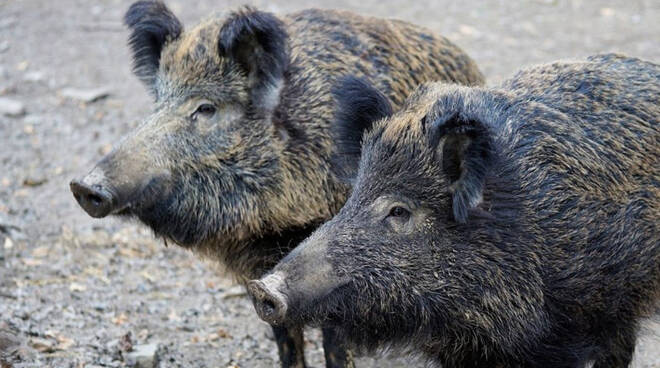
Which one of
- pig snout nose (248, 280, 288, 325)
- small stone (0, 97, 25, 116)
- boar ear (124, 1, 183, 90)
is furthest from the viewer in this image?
small stone (0, 97, 25, 116)

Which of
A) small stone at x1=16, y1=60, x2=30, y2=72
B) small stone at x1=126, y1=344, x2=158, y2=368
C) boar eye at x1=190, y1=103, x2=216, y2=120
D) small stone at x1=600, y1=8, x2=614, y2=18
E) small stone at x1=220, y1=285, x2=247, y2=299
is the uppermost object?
boar eye at x1=190, y1=103, x2=216, y2=120

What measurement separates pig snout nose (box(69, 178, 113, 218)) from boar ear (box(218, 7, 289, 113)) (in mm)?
1129

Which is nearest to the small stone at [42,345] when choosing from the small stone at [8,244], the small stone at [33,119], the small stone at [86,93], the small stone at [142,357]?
the small stone at [142,357]

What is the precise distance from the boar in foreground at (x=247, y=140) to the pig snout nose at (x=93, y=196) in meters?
0.41

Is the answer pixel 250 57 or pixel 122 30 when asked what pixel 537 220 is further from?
pixel 122 30

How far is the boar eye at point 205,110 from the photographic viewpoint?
5.54m

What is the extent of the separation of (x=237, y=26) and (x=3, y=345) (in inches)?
90.0

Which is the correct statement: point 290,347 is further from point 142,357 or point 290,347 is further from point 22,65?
point 22,65

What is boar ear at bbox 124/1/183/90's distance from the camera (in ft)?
19.1

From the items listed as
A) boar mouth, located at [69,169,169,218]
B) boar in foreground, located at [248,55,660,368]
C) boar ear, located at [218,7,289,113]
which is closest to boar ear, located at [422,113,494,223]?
boar in foreground, located at [248,55,660,368]

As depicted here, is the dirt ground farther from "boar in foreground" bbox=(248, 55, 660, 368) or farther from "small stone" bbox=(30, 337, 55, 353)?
"boar in foreground" bbox=(248, 55, 660, 368)

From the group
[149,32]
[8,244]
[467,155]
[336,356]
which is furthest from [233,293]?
[467,155]

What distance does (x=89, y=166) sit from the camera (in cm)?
891

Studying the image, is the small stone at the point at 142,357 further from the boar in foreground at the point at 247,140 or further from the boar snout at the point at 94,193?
the boar snout at the point at 94,193
